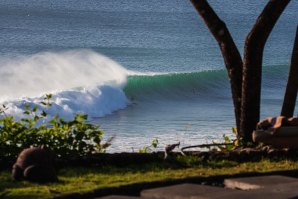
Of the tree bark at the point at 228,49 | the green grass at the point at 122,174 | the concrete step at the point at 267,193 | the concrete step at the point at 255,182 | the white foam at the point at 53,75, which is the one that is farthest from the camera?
the white foam at the point at 53,75

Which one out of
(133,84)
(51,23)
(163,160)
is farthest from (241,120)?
(51,23)

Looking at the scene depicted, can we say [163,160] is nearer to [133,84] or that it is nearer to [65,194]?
[65,194]

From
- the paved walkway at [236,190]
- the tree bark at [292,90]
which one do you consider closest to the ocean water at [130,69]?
the tree bark at [292,90]

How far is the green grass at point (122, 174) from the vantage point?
8.28m

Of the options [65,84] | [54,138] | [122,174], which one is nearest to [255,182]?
[122,174]

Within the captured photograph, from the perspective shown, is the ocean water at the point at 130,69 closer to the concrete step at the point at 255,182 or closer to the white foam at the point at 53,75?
the white foam at the point at 53,75

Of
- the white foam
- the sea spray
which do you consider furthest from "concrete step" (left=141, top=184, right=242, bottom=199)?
the white foam

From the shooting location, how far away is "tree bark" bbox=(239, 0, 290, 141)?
11.0 meters

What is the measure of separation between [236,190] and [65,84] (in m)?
19.5

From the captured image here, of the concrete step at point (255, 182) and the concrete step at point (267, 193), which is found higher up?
the concrete step at point (255, 182)

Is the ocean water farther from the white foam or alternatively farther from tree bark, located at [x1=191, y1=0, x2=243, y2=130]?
tree bark, located at [x1=191, y1=0, x2=243, y2=130]

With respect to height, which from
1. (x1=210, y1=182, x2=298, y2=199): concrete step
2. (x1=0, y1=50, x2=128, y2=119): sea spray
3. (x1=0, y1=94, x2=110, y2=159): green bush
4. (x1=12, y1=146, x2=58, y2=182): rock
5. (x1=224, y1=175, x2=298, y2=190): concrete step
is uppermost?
(x1=0, y1=50, x2=128, y2=119): sea spray

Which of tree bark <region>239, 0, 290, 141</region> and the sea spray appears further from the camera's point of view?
the sea spray

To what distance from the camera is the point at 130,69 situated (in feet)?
121
